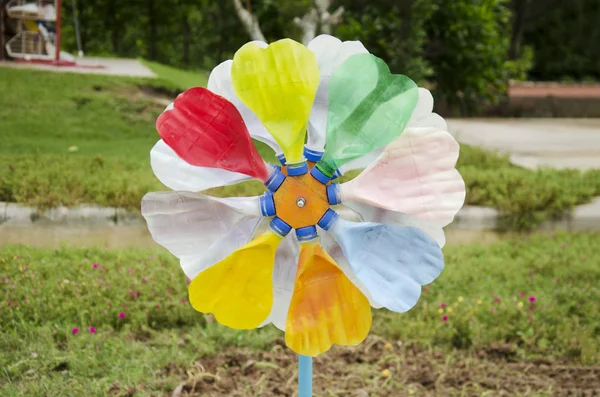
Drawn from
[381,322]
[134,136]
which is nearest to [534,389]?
[381,322]

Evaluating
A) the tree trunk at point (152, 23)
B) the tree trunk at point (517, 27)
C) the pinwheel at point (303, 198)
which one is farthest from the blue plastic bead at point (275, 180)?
the tree trunk at point (517, 27)

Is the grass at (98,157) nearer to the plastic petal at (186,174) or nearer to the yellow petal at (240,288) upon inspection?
the plastic petal at (186,174)

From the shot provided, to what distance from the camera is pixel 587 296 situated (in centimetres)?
237

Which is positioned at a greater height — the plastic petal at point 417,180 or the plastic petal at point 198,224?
the plastic petal at point 417,180

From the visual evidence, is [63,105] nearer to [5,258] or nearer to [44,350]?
[5,258]

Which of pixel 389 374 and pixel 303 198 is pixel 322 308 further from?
pixel 389 374

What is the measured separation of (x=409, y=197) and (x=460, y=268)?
1.54 metres

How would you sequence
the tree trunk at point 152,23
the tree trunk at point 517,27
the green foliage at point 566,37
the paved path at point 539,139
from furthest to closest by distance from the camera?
the green foliage at point 566,37 < the tree trunk at point 517,27 < the tree trunk at point 152,23 < the paved path at point 539,139

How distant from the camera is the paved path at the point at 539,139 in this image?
4.75 metres

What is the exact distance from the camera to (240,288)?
118 centimetres

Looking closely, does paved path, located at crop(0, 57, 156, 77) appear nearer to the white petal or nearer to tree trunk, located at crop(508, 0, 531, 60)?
the white petal

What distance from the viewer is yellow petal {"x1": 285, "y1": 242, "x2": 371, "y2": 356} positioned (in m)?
1.17

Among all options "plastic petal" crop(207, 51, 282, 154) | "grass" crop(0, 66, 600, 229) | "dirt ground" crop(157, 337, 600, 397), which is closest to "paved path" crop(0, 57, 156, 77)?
"grass" crop(0, 66, 600, 229)

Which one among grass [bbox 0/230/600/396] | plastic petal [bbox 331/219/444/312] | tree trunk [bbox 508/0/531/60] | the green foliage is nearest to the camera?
plastic petal [bbox 331/219/444/312]
